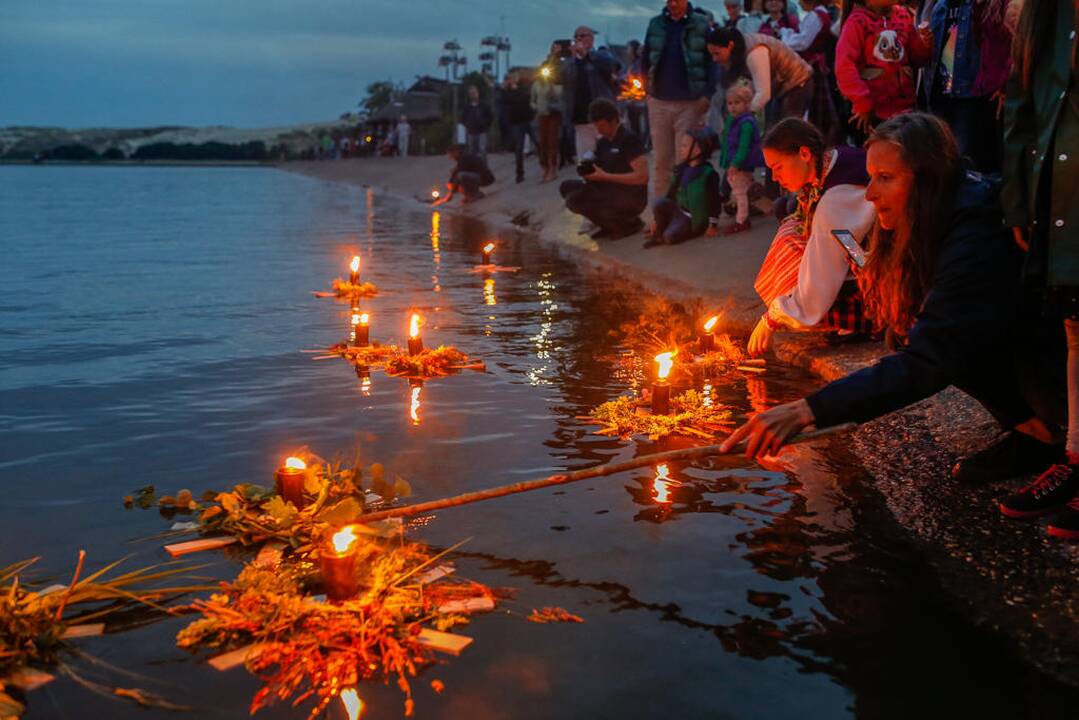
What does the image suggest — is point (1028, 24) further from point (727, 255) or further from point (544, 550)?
point (727, 255)

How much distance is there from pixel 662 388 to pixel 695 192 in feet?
23.8

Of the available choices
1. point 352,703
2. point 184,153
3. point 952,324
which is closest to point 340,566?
point 352,703

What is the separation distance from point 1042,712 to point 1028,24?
226 centimetres

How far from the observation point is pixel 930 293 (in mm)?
3811

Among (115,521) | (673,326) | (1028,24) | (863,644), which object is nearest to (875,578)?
(863,644)

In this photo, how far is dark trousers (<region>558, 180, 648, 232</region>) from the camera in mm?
14336

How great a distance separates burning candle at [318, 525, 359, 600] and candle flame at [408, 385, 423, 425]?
2535 mm

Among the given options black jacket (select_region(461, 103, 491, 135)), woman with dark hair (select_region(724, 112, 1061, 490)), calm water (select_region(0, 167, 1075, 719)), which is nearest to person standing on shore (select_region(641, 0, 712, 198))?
calm water (select_region(0, 167, 1075, 719))

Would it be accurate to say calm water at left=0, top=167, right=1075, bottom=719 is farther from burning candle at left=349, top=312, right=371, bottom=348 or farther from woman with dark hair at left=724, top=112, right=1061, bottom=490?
woman with dark hair at left=724, top=112, right=1061, bottom=490

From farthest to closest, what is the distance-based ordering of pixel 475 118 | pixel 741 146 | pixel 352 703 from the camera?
pixel 475 118 < pixel 741 146 < pixel 352 703

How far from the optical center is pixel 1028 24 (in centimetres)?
381

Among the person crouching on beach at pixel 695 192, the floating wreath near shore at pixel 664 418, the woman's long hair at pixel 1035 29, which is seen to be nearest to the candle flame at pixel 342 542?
the floating wreath near shore at pixel 664 418

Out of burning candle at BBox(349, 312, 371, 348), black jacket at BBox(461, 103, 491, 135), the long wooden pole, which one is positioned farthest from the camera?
black jacket at BBox(461, 103, 491, 135)

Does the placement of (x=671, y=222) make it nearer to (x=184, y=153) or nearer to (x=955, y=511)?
(x=955, y=511)
